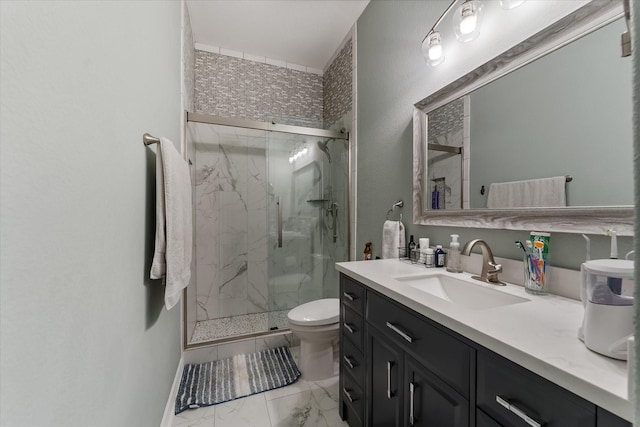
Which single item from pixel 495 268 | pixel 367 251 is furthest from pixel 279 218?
pixel 495 268

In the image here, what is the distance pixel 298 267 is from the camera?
7.80ft

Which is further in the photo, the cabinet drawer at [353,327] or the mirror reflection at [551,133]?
the cabinet drawer at [353,327]

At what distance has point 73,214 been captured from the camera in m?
0.55

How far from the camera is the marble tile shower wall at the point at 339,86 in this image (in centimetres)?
234

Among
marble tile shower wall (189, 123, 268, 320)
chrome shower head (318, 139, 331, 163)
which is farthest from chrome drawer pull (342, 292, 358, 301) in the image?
marble tile shower wall (189, 123, 268, 320)

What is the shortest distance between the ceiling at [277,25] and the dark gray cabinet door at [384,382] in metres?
2.37

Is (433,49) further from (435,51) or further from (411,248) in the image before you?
(411,248)

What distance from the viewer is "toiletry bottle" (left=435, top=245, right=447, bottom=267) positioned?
1.33 meters

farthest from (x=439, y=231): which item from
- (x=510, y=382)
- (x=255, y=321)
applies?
(x=255, y=321)

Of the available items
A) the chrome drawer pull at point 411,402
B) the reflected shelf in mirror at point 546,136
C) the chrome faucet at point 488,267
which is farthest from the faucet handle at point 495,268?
the chrome drawer pull at point 411,402

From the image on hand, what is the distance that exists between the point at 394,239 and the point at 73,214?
147 centimetres

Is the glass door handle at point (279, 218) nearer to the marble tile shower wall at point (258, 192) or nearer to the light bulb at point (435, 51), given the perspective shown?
the marble tile shower wall at point (258, 192)

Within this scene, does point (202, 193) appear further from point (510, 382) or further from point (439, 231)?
point (510, 382)

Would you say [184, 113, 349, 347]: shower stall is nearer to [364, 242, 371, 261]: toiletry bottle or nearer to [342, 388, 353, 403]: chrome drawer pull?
[364, 242, 371, 261]: toiletry bottle
